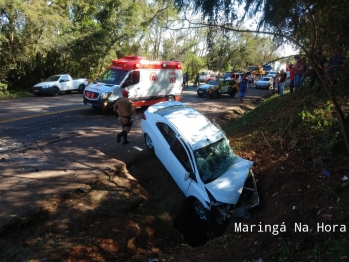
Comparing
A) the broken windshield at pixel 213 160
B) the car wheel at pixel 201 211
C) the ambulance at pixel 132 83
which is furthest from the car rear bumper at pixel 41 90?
the car wheel at pixel 201 211

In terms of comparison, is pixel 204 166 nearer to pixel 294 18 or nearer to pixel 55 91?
pixel 294 18

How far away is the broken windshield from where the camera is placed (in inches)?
240

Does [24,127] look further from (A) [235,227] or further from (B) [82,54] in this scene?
(B) [82,54]

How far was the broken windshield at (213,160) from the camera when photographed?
6.10 metres

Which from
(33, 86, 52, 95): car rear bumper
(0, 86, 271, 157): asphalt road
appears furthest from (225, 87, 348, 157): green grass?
(33, 86, 52, 95): car rear bumper

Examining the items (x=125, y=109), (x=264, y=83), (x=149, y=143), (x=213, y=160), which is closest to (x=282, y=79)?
(x=149, y=143)

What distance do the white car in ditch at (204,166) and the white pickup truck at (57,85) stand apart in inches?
566

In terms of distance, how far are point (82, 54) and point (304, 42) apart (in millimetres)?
20920

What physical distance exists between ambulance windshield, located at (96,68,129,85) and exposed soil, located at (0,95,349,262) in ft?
18.7

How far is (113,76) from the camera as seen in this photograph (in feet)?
42.6

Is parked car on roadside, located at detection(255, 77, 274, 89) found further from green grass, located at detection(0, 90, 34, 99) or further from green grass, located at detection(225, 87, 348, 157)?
green grass, located at detection(0, 90, 34, 99)

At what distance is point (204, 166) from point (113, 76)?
830 centimetres

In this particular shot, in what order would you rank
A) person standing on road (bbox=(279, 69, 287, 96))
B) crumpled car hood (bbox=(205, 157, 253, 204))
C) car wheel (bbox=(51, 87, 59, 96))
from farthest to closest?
1. car wheel (bbox=(51, 87, 59, 96))
2. person standing on road (bbox=(279, 69, 287, 96))
3. crumpled car hood (bbox=(205, 157, 253, 204))

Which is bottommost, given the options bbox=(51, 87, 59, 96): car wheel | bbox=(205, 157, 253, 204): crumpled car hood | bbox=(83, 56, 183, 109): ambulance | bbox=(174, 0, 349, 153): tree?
bbox=(205, 157, 253, 204): crumpled car hood
